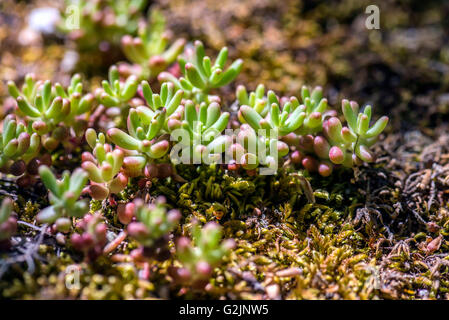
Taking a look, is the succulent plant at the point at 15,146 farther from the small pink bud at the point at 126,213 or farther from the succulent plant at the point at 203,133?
the succulent plant at the point at 203,133

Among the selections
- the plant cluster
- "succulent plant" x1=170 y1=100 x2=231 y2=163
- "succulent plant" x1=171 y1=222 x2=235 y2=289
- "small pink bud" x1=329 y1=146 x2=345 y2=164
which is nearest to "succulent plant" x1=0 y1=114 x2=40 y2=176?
the plant cluster

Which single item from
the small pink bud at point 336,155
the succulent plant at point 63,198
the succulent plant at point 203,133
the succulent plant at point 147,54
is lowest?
the succulent plant at point 63,198

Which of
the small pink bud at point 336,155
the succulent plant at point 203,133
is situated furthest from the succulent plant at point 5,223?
the small pink bud at point 336,155

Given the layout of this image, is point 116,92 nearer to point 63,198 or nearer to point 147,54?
point 147,54

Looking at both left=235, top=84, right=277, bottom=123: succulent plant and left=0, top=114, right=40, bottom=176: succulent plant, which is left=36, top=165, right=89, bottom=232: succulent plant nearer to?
left=0, top=114, right=40, bottom=176: succulent plant

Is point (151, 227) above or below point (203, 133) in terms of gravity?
below

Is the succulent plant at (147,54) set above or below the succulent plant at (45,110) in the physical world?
above

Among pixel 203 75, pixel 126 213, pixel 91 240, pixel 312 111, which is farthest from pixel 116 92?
pixel 312 111
